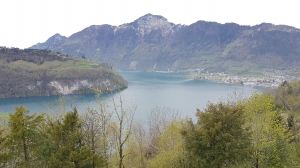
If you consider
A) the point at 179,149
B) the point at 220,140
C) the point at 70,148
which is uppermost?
the point at 70,148

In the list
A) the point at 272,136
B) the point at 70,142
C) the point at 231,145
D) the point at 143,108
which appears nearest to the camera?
the point at 70,142

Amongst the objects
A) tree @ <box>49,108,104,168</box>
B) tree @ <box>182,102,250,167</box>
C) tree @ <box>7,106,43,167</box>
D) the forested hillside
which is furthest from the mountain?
tree @ <box>182,102,250,167</box>

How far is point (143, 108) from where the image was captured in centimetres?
8938

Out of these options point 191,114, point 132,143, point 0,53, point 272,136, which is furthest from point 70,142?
point 0,53

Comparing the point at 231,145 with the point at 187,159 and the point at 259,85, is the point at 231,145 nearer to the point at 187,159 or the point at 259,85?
the point at 187,159

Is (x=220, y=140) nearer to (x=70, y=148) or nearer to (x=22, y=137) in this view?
(x=70, y=148)

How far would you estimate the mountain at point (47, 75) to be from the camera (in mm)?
149625

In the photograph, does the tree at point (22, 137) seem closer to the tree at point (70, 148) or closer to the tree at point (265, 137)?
the tree at point (70, 148)

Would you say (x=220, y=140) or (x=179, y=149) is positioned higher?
(x=220, y=140)

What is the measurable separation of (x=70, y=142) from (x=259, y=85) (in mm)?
174058

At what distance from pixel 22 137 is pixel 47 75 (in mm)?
163395

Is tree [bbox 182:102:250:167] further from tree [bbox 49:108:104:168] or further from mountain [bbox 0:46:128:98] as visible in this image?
mountain [bbox 0:46:128:98]

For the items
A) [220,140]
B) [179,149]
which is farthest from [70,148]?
[179,149]

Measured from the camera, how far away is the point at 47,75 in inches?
6535
